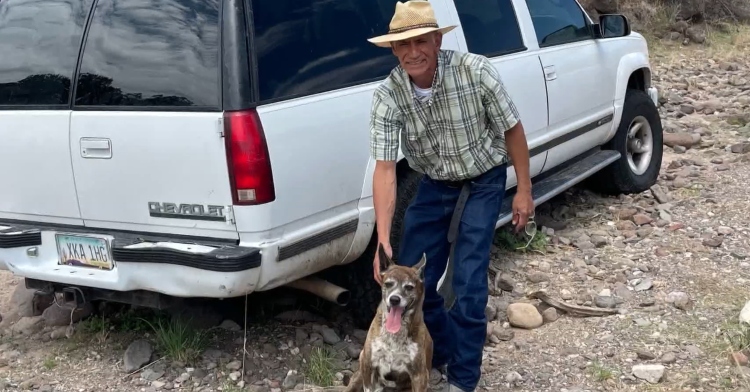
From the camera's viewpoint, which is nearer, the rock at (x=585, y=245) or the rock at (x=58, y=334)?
the rock at (x=58, y=334)

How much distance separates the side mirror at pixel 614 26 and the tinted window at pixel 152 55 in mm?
3394

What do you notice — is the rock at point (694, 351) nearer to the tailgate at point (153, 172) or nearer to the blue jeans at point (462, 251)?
the blue jeans at point (462, 251)

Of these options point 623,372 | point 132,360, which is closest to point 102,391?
point 132,360

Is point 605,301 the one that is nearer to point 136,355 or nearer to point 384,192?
point 384,192

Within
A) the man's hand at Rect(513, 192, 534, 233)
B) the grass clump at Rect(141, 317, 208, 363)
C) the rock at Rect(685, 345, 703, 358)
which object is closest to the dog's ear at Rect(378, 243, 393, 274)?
the man's hand at Rect(513, 192, 534, 233)

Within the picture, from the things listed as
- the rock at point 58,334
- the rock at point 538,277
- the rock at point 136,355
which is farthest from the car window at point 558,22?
the rock at point 58,334

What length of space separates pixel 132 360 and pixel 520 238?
264 centimetres

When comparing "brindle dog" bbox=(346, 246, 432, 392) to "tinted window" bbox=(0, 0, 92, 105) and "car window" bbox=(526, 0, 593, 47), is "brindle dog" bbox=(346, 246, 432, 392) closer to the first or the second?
"tinted window" bbox=(0, 0, 92, 105)

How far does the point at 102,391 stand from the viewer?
4078mm

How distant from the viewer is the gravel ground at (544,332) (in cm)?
405

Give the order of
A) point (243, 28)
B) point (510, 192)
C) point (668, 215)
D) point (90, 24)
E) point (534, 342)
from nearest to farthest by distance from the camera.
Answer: point (243, 28) → point (90, 24) → point (534, 342) → point (510, 192) → point (668, 215)

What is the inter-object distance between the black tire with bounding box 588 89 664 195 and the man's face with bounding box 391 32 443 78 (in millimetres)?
3416

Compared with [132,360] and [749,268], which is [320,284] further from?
[749,268]

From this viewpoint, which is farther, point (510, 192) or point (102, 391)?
point (510, 192)
